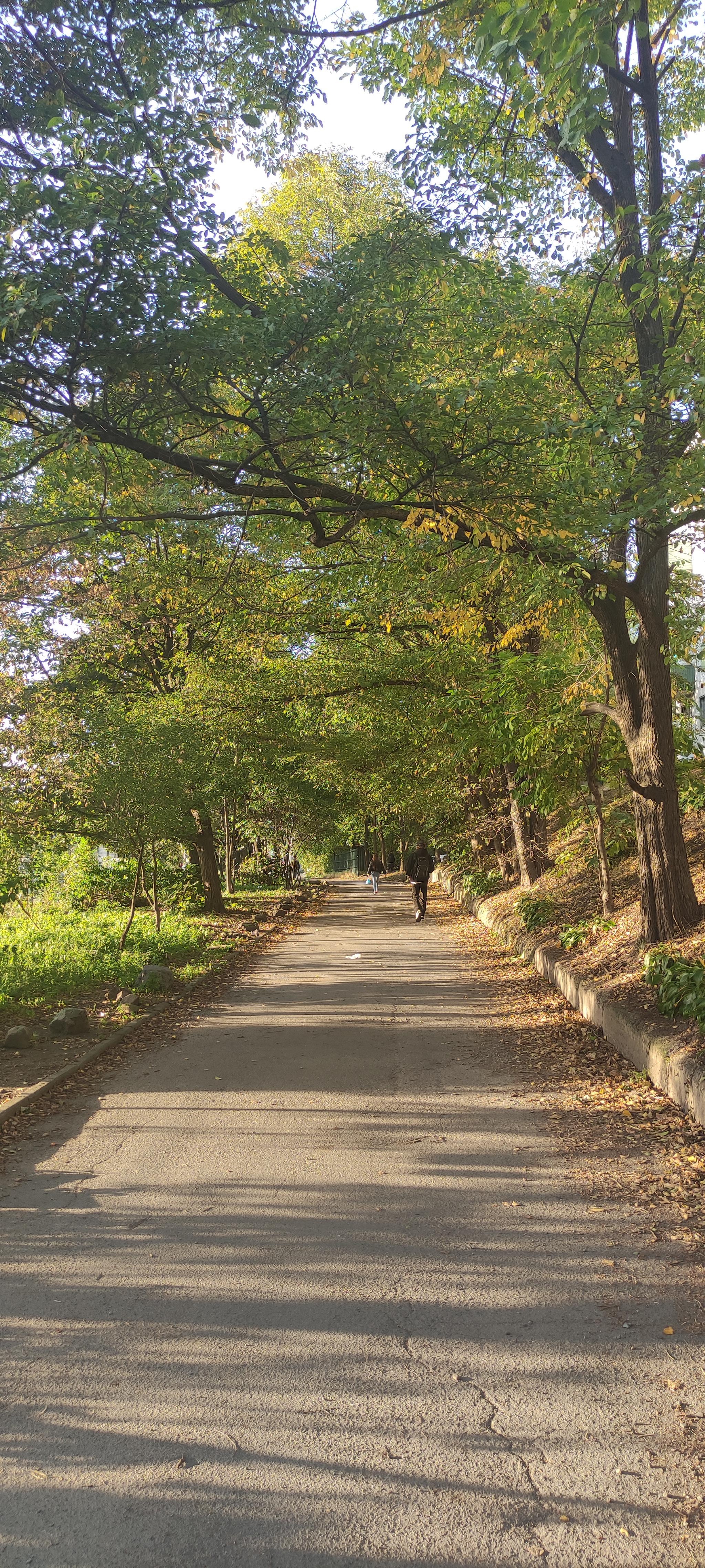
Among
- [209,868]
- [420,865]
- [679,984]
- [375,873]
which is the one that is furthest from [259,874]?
[679,984]

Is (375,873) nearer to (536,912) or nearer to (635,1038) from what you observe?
(536,912)

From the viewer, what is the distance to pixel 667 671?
31.5ft

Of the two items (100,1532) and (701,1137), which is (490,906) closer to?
(701,1137)

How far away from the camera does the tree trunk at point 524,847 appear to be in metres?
17.6

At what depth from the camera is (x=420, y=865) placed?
22047mm

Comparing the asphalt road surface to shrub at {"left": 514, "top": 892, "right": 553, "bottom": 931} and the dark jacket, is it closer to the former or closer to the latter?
shrub at {"left": 514, "top": 892, "right": 553, "bottom": 931}

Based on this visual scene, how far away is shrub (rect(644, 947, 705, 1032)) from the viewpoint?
23.0 ft

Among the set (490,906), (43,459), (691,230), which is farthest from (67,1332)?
(490,906)

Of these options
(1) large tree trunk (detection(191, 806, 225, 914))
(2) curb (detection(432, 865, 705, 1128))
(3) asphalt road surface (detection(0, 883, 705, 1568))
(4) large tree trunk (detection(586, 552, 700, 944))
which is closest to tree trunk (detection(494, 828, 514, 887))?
(1) large tree trunk (detection(191, 806, 225, 914))

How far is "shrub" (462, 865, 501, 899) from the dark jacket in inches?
55.1

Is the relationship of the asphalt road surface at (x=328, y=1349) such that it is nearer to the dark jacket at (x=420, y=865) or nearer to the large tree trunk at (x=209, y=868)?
the dark jacket at (x=420, y=865)

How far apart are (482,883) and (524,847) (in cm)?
607

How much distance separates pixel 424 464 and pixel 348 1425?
650 centimetres

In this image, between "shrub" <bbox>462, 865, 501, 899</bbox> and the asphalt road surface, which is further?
"shrub" <bbox>462, 865, 501, 899</bbox>
